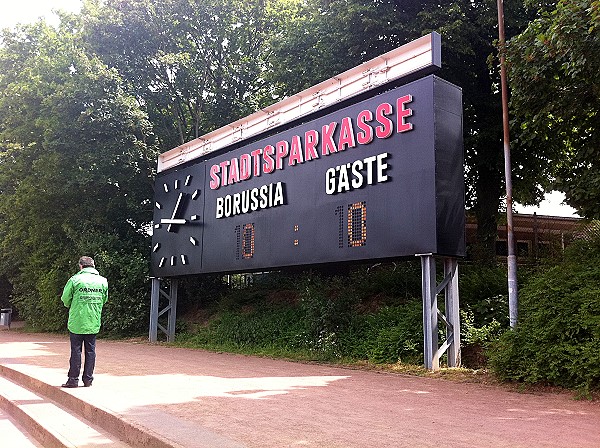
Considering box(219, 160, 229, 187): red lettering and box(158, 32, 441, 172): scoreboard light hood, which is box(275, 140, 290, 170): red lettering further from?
box(219, 160, 229, 187): red lettering

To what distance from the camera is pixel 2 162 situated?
27281 mm

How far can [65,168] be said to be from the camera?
22547 mm

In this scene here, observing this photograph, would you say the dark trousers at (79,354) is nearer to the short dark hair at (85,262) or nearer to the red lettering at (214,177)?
Result: the short dark hair at (85,262)

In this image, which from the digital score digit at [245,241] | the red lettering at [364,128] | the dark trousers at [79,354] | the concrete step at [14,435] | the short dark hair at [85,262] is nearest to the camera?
the concrete step at [14,435]

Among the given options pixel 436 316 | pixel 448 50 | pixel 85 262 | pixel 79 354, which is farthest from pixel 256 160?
pixel 79 354

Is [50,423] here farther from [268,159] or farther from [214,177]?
[214,177]

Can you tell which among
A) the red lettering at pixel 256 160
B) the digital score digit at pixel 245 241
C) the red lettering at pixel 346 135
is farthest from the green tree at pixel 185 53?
the red lettering at pixel 346 135

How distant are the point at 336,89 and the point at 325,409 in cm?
878

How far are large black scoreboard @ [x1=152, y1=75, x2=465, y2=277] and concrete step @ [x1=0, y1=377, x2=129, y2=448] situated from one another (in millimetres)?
6248

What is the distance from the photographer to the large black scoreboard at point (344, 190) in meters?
10.4

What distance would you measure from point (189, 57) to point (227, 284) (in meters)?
10.3

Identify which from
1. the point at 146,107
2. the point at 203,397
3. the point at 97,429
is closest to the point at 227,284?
the point at 146,107

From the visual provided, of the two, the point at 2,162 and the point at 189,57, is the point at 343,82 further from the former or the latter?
the point at 2,162

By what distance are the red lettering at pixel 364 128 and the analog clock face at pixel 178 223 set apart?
263 inches
